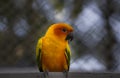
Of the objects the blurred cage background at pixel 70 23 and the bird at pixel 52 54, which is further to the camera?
the blurred cage background at pixel 70 23

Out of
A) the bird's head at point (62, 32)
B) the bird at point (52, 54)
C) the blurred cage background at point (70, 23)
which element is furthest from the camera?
the blurred cage background at point (70, 23)

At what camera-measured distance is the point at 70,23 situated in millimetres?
3598

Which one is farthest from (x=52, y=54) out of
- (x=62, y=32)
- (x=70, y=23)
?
(x=70, y=23)

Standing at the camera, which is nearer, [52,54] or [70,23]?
[52,54]

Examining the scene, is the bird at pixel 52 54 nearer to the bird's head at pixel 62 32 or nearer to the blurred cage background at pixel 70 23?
the bird's head at pixel 62 32

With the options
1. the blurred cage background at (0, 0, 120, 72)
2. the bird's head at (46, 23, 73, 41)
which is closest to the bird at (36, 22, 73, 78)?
the bird's head at (46, 23, 73, 41)

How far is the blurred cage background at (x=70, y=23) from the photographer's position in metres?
3.53

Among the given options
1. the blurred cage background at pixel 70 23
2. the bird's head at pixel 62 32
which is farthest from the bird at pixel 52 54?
the blurred cage background at pixel 70 23

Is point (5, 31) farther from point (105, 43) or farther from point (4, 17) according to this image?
point (105, 43)

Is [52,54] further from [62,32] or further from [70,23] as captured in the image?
[70,23]

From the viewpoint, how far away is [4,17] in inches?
145

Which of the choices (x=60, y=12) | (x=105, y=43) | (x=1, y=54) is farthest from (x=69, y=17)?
(x=1, y=54)

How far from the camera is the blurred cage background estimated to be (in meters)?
3.53

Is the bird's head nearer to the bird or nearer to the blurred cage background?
the bird
